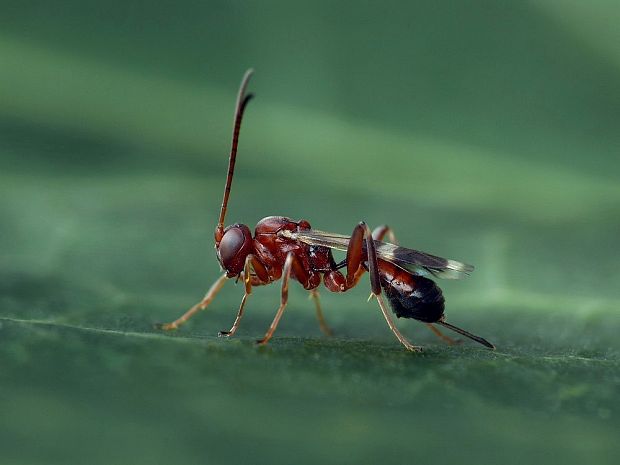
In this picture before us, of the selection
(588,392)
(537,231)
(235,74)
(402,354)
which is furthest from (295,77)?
(588,392)

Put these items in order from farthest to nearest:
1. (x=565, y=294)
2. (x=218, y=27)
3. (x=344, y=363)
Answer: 1. (x=218, y=27)
2. (x=565, y=294)
3. (x=344, y=363)

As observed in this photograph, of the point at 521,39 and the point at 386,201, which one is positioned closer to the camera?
the point at 521,39

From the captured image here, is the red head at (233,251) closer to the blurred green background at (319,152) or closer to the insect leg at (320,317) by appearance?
the blurred green background at (319,152)

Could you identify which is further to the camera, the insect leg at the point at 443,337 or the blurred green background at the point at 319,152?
the blurred green background at the point at 319,152

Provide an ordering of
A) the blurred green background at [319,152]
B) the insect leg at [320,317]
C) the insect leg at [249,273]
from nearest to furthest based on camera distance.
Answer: the insect leg at [249,273], the insect leg at [320,317], the blurred green background at [319,152]

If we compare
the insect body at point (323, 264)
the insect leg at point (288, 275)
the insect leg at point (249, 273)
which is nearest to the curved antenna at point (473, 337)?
the insect body at point (323, 264)

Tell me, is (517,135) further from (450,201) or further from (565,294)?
(565,294)

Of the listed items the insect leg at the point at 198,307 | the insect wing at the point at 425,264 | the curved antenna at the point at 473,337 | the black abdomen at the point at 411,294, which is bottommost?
the insect leg at the point at 198,307
